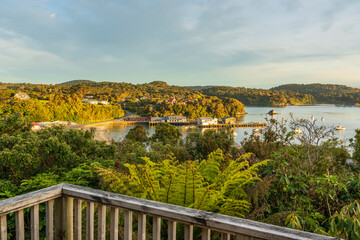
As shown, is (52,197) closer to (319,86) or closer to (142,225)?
(142,225)

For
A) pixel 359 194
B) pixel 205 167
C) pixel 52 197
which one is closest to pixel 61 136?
pixel 205 167

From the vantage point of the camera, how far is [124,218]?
55.9 inches

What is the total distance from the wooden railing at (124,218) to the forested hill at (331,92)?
104m

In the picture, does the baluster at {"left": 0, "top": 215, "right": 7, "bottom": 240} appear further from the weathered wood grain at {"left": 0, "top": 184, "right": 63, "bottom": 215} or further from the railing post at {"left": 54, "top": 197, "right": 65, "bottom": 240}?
the railing post at {"left": 54, "top": 197, "right": 65, "bottom": 240}

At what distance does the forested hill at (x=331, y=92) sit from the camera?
87.7 metres

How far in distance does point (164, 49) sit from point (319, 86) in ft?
304

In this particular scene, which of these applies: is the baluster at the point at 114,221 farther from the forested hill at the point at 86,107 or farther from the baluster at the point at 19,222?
the forested hill at the point at 86,107

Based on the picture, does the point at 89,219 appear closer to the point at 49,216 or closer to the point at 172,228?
the point at 49,216

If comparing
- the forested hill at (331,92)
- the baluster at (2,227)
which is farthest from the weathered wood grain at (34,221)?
the forested hill at (331,92)

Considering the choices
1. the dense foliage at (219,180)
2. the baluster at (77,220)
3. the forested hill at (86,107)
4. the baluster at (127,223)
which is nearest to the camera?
the baluster at (127,223)

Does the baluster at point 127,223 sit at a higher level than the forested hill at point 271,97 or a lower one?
lower

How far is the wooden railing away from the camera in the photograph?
109cm

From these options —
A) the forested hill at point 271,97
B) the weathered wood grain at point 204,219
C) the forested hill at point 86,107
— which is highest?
the forested hill at point 271,97

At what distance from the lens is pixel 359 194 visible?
246cm
